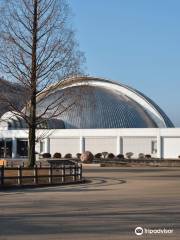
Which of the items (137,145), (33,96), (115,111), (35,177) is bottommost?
(35,177)

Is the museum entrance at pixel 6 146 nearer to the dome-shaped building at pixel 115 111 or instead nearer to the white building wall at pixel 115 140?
the white building wall at pixel 115 140

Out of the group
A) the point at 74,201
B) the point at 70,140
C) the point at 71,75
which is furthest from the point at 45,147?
the point at 74,201

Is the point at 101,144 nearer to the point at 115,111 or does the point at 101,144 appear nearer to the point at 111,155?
the point at 111,155

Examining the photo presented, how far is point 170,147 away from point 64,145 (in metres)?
19.3

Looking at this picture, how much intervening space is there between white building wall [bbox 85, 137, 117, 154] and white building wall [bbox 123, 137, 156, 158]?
2045mm

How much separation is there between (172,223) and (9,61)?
2981 centimetres

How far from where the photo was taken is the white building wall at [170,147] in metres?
89.9

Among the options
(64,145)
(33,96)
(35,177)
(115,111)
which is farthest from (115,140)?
(35,177)

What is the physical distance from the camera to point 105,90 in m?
117

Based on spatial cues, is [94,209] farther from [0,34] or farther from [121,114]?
[121,114]

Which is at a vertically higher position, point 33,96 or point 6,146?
point 33,96

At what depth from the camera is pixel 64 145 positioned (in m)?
100

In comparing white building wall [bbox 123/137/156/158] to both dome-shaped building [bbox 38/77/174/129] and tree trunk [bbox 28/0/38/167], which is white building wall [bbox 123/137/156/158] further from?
tree trunk [bbox 28/0/38/167]

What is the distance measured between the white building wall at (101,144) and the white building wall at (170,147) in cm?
852
